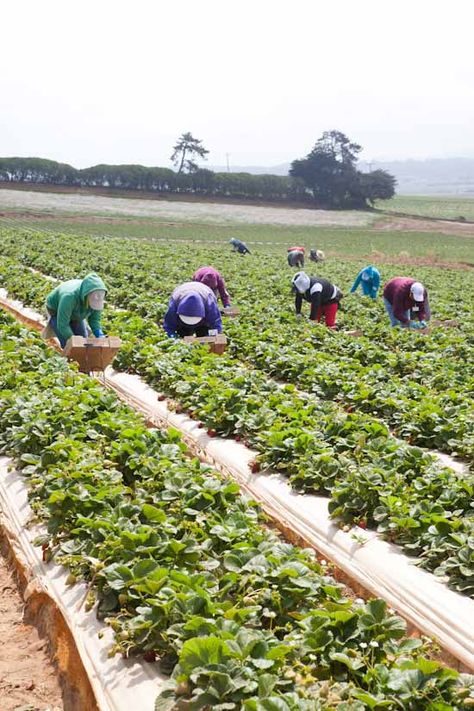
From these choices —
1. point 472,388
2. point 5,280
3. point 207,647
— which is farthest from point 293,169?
point 207,647

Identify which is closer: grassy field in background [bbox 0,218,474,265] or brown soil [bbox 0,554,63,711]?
brown soil [bbox 0,554,63,711]

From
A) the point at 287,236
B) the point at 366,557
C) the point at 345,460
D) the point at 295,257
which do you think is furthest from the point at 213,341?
the point at 287,236

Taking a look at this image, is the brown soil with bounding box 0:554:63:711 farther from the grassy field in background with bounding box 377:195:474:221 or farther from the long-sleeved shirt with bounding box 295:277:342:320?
the grassy field in background with bounding box 377:195:474:221

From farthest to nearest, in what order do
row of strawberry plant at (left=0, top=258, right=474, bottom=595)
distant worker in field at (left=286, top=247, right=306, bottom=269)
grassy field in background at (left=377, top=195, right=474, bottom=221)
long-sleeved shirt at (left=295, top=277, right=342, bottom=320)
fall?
grassy field in background at (left=377, top=195, right=474, bottom=221) < distant worker in field at (left=286, top=247, right=306, bottom=269) < long-sleeved shirt at (left=295, top=277, right=342, bottom=320) < row of strawberry plant at (left=0, top=258, right=474, bottom=595)

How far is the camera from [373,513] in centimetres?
497

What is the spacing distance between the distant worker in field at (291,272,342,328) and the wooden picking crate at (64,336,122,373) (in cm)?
483

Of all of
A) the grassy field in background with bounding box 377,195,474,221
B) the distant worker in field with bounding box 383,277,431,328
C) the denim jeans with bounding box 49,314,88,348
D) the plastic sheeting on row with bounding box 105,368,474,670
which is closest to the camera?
the plastic sheeting on row with bounding box 105,368,474,670

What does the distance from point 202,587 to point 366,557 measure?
1.30m

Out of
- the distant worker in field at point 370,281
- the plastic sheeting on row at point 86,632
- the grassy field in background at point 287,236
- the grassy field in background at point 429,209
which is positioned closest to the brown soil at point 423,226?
the grassy field in background at point 287,236

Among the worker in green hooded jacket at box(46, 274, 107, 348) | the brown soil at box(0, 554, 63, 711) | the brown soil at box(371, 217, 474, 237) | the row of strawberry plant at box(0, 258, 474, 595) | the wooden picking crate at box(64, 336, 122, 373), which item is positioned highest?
the worker in green hooded jacket at box(46, 274, 107, 348)

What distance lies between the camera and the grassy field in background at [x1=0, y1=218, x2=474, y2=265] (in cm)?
4294

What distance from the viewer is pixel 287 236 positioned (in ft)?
176

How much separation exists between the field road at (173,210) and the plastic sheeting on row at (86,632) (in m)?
54.4

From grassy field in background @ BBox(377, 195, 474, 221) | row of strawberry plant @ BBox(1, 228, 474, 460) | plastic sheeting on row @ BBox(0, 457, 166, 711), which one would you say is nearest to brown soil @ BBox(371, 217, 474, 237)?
grassy field in background @ BBox(377, 195, 474, 221)
